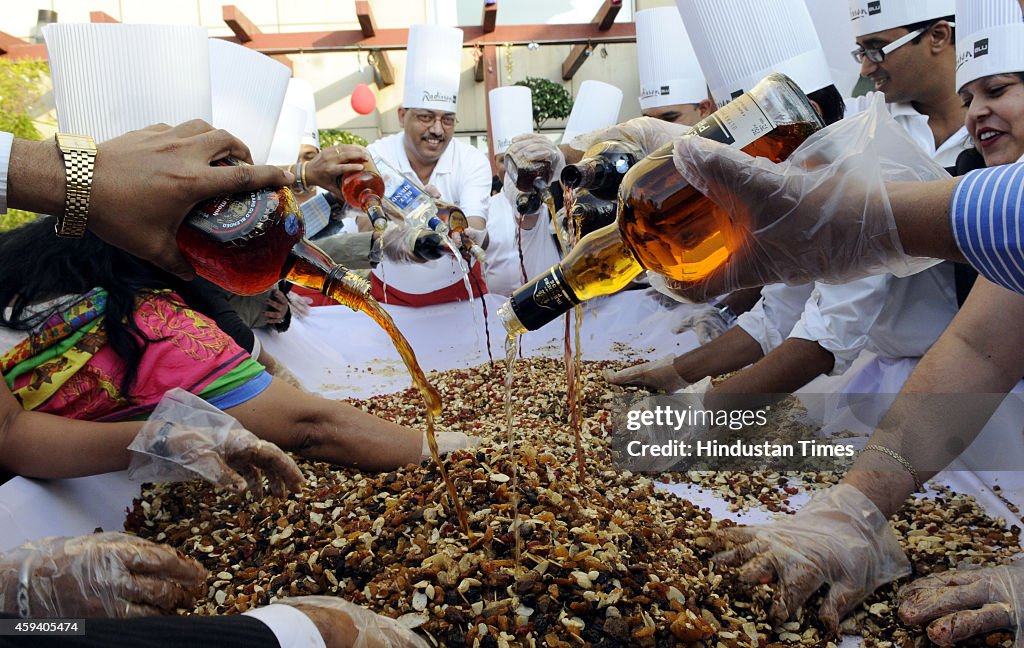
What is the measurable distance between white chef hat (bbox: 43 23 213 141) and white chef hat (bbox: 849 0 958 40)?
6.52ft

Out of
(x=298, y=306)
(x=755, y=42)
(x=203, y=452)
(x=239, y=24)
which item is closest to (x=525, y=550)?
(x=203, y=452)

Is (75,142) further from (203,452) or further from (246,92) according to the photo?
(246,92)

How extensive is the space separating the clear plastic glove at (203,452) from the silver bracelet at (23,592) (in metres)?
0.33

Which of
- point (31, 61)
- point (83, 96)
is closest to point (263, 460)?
point (83, 96)

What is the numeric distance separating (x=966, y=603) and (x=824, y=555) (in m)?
0.19

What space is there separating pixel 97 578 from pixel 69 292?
795 millimetres

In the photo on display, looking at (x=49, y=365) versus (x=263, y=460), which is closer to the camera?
(x=263, y=460)

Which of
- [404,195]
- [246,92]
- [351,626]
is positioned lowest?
[351,626]

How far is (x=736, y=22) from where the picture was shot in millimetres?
1845

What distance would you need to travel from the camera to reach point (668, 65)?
12.2ft

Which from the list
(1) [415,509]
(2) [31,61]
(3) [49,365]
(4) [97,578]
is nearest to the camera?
(4) [97,578]

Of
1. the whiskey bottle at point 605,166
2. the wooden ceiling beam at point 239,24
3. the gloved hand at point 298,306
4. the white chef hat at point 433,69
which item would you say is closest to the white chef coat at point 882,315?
the whiskey bottle at point 605,166

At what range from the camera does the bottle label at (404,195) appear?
88.0 inches

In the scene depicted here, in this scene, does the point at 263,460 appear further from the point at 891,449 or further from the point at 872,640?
the point at 891,449
